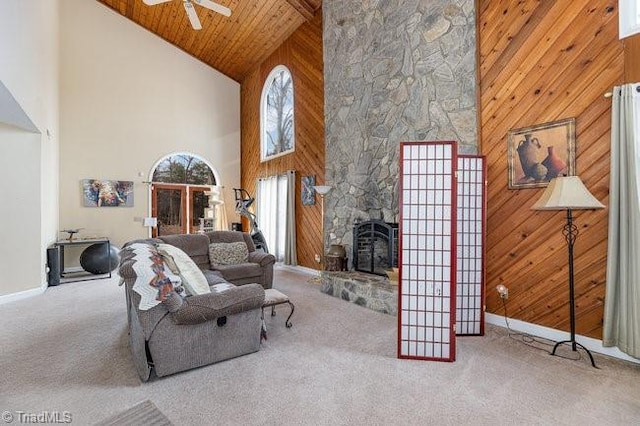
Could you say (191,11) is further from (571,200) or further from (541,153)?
(571,200)

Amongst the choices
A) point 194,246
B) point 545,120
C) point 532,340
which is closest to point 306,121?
point 194,246

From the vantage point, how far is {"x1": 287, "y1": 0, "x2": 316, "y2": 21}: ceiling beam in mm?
6023

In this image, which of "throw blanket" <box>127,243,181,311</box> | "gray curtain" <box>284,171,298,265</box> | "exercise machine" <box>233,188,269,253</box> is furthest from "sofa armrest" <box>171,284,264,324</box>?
"gray curtain" <box>284,171,298,265</box>

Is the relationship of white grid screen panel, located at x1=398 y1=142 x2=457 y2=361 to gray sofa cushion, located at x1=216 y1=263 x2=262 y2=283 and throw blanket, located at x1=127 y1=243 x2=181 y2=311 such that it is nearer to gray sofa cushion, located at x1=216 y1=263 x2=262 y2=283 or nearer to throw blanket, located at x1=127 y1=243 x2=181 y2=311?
throw blanket, located at x1=127 y1=243 x2=181 y2=311

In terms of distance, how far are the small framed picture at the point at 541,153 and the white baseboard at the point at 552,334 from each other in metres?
1.46

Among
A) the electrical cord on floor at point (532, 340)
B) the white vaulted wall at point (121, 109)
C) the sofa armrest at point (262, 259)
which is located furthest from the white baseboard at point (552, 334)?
the white vaulted wall at point (121, 109)

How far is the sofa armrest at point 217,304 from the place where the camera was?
242cm

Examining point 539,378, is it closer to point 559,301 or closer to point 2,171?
point 559,301

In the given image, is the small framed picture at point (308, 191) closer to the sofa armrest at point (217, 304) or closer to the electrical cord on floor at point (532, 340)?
the sofa armrest at point (217, 304)

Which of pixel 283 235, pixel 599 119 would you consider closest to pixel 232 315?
pixel 599 119

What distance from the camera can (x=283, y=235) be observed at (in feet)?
23.7

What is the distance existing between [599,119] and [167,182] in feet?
27.7

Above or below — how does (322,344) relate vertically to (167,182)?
below

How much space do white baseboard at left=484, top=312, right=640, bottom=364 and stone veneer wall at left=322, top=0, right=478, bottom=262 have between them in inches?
70.3
